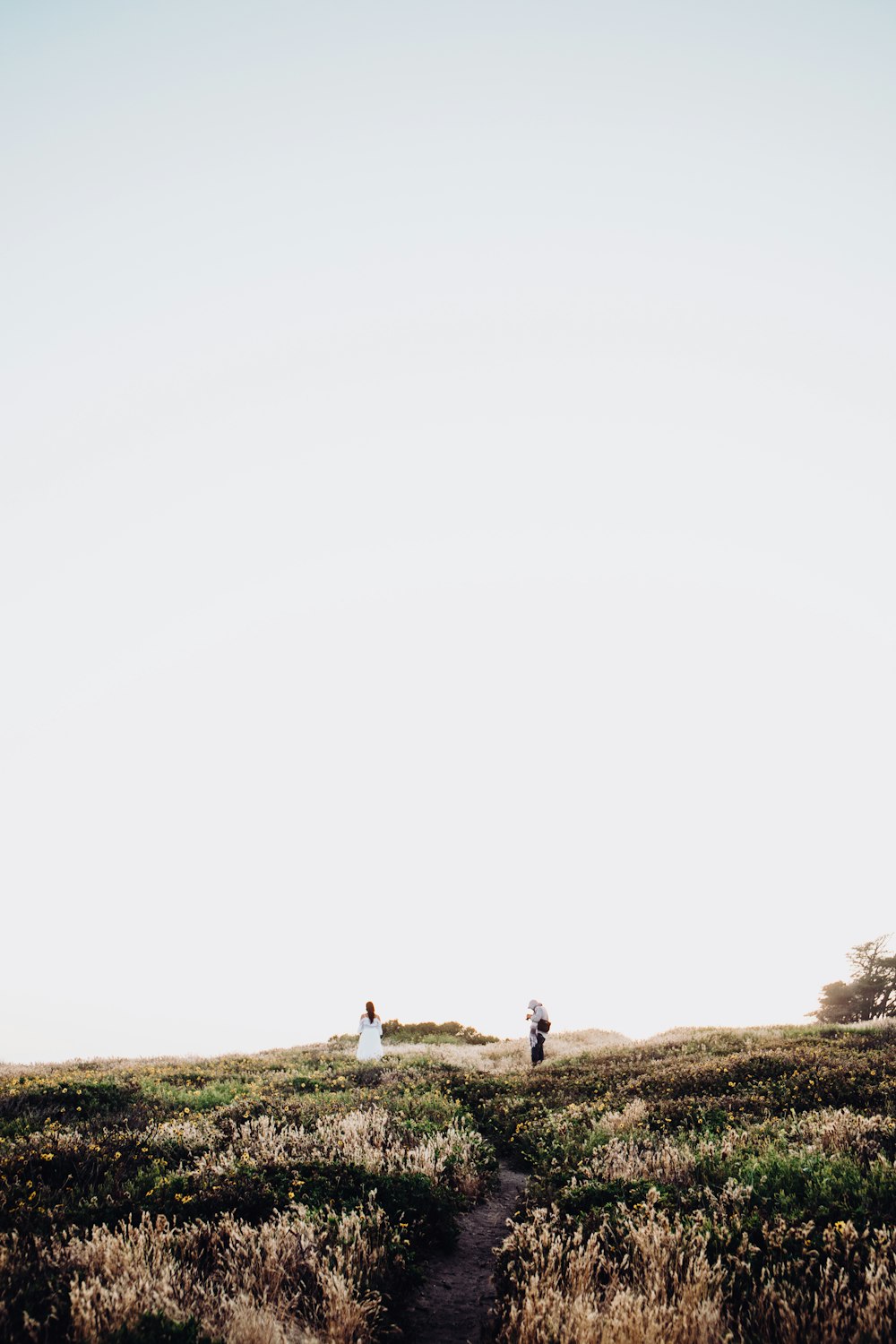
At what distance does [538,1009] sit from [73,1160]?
57.7ft

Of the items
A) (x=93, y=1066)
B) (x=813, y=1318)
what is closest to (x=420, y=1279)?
(x=813, y=1318)

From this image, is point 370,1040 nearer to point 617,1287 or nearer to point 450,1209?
point 450,1209

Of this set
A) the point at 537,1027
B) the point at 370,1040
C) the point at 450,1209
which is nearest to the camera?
the point at 450,1209

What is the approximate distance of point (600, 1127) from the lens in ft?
33.0

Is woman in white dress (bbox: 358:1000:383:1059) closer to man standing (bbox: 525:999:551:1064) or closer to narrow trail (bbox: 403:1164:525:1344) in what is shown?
man standing (bbox: 525:999:551:1064)

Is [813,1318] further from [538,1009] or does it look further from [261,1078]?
[538,1009]

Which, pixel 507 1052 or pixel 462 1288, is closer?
pixel 462 1288

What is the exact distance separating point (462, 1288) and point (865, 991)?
1393 inches

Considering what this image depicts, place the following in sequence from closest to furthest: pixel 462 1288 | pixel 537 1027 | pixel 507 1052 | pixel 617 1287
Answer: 1. pixel 617 1287
2. pixel 462 1288
3. pixel 537 1027
4. pixel 507 1052

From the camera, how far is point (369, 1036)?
843 inches

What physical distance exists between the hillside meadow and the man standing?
9965 mm

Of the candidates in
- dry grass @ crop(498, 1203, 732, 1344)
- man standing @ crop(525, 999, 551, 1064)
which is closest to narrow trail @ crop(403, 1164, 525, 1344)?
dry grass @ crop(498, 1203, 732, 1344)

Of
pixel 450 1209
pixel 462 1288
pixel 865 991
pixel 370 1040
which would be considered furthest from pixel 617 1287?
pixel 865 991

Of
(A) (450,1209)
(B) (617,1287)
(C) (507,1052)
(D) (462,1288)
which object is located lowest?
(C) (507,1052)
